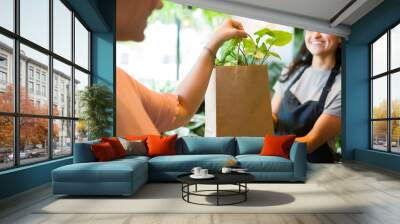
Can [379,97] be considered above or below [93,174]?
above

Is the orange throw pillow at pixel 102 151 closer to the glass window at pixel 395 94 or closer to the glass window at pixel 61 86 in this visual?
the glass window at pixel 61 86

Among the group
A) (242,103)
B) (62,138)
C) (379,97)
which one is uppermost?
(379,97)

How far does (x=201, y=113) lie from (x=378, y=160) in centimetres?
396

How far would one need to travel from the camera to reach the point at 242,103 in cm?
774

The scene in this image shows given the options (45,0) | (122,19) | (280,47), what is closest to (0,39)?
(45,0)

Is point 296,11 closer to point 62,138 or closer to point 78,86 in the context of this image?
point 78,86

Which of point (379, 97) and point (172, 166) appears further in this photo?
point (379, 97)

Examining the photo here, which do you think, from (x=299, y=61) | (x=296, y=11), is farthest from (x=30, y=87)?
(x=299, y=61)

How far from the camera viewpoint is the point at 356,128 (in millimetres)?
8797

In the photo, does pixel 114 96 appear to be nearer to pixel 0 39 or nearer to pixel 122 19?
pixel 122 19

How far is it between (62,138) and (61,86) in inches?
32.7

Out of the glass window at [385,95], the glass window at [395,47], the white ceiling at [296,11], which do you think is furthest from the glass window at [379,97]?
the white ceiling at [296,11]

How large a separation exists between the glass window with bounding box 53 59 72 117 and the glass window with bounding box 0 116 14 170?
1.34 metres

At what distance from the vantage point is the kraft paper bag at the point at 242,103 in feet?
25.3
